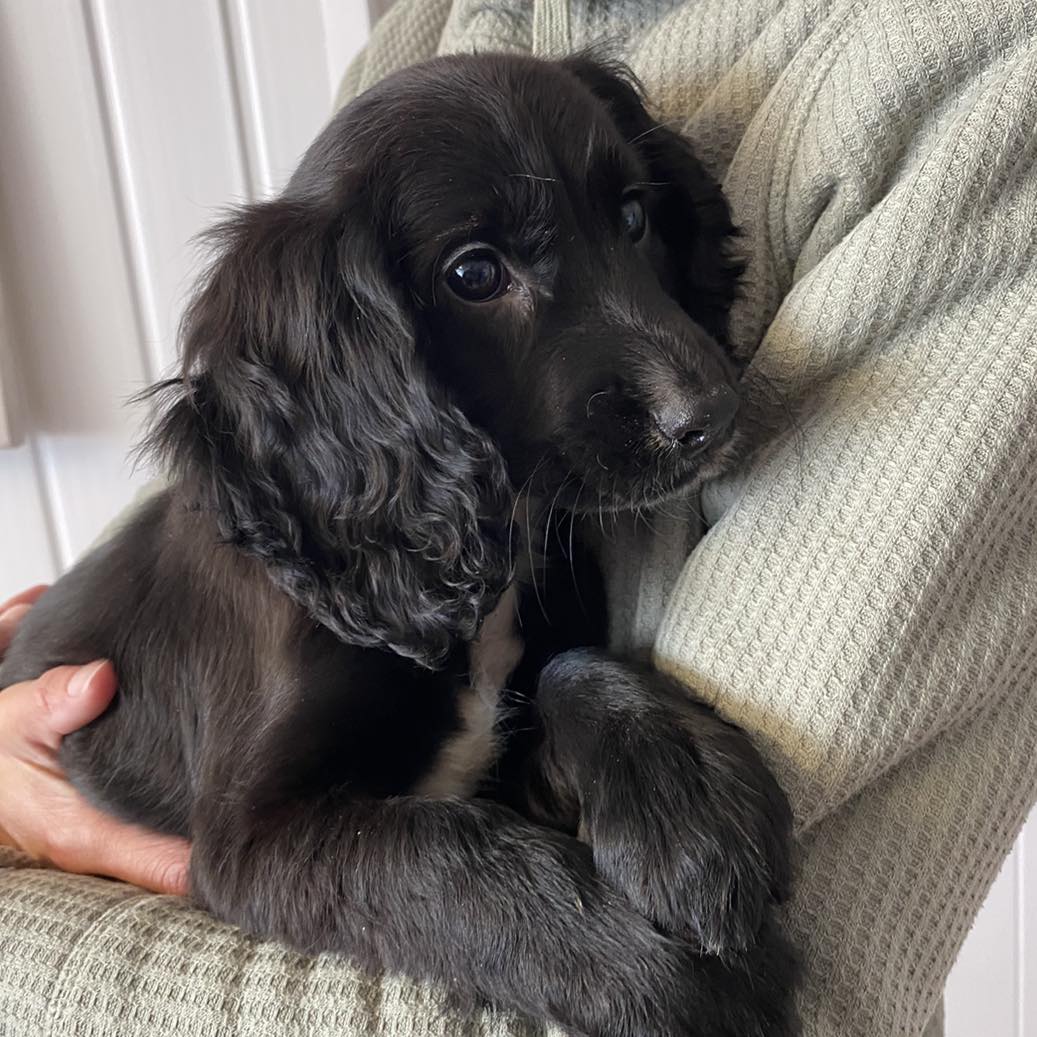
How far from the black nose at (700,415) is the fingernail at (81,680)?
0.65 m

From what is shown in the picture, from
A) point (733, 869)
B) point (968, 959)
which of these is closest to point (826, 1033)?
point (733, 869)

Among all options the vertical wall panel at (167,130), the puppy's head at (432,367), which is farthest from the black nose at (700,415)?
the vertical wall panel at (167,130)

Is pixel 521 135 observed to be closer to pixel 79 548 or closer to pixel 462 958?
pixel 462 958

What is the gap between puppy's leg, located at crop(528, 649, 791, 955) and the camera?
2.05ft

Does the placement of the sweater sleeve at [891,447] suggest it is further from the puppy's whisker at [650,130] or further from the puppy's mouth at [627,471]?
the puppy's whisker at [650,130]

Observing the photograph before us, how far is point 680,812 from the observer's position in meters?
0.65

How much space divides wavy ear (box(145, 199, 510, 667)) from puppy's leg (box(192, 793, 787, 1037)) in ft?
0.52

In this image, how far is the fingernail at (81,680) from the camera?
3.30 ft

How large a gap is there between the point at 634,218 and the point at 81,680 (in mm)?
720

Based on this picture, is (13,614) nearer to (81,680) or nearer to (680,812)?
(81,680)

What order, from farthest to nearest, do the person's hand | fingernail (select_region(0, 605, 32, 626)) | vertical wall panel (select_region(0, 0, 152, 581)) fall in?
vertical wall panel (select_region(0, 0, 152, 581)), fingernail (select_region(0, 605, 32, 626)), the person's hand

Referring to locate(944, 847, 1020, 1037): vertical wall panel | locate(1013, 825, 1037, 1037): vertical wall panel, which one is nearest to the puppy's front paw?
locate(1013, 825, 1037, 1037): vertical wall panel

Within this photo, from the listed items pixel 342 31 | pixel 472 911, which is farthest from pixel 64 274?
pixel 472 911

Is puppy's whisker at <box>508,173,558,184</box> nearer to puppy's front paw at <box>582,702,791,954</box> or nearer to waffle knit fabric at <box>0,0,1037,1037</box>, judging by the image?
waffle knit fabric at <box>0,0,1037,1037</box>
